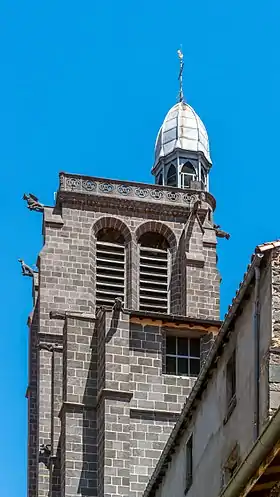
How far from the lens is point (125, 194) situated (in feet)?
254

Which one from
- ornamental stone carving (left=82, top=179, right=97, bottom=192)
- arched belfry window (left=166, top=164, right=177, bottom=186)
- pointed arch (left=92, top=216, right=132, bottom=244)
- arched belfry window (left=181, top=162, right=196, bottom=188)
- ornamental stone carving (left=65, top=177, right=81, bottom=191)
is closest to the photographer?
pointed arch (left=92, top=216, right=132, bottom=244)

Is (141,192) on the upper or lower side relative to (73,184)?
lower

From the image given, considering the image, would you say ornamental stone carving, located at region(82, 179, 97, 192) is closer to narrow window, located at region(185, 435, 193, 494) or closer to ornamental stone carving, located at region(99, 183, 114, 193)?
ornamental stone carving, located at region(99, 183, 114, 193)

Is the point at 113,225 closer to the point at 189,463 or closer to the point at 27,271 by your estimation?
the point at 27,271

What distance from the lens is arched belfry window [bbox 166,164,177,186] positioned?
83250 millimetres

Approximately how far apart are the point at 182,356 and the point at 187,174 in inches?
1118

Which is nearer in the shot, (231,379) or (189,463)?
(231,379)

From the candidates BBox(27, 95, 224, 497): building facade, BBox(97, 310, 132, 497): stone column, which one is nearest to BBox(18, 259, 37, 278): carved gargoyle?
BBox(27, 95, 224, 497): building facade

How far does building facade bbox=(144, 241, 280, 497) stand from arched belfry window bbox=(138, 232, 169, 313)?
1450 inches

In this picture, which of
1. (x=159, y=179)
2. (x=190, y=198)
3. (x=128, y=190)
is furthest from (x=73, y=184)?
(x=159, y=179)

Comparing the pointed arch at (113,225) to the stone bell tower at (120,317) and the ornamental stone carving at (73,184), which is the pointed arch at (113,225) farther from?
the ornamental stone carving at (73,184)

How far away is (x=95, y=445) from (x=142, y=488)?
3501 millimetres

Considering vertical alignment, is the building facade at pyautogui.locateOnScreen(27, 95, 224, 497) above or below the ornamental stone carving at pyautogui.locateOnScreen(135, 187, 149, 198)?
below

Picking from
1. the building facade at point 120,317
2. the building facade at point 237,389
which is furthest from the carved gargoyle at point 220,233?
the building facade at point 237,389
